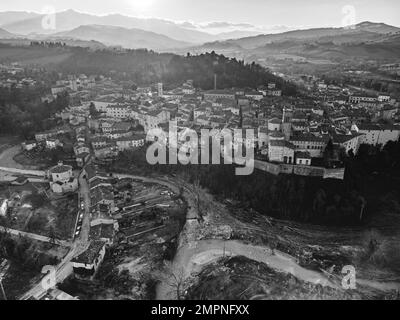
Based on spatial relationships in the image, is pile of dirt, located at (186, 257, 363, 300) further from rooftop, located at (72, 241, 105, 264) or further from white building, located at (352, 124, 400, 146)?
white building, located at (352, 124, 400, 146)

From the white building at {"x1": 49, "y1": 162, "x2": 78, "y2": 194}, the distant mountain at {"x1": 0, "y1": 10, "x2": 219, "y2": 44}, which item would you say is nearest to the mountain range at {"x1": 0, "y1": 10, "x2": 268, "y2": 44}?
the distant mountain at {"x1": 0, "y1": 10, "x2": 219, "y2": 44}

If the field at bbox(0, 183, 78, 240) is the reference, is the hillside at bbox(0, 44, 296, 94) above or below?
above

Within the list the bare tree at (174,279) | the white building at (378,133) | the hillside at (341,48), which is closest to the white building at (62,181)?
the bare tree at (174,279)

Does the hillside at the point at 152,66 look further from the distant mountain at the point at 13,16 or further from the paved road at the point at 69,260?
the distant mountain at the point at 13,16

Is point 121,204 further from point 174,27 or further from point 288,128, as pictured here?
point 174,27

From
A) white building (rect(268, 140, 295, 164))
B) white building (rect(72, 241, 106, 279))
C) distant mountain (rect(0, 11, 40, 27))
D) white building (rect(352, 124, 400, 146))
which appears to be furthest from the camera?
distant mountain (rect(0, 11, 40, 27))

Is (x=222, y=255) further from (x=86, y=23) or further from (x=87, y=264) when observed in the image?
(x=86, y=23)

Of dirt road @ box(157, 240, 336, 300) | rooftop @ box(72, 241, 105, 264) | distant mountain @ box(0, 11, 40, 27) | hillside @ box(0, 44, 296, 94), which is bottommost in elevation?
dirt road @ box(157, 240, 336, 300)

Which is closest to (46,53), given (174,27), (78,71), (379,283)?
(78,71)

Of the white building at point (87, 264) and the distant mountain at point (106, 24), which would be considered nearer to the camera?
the white building at point (87, 264)
